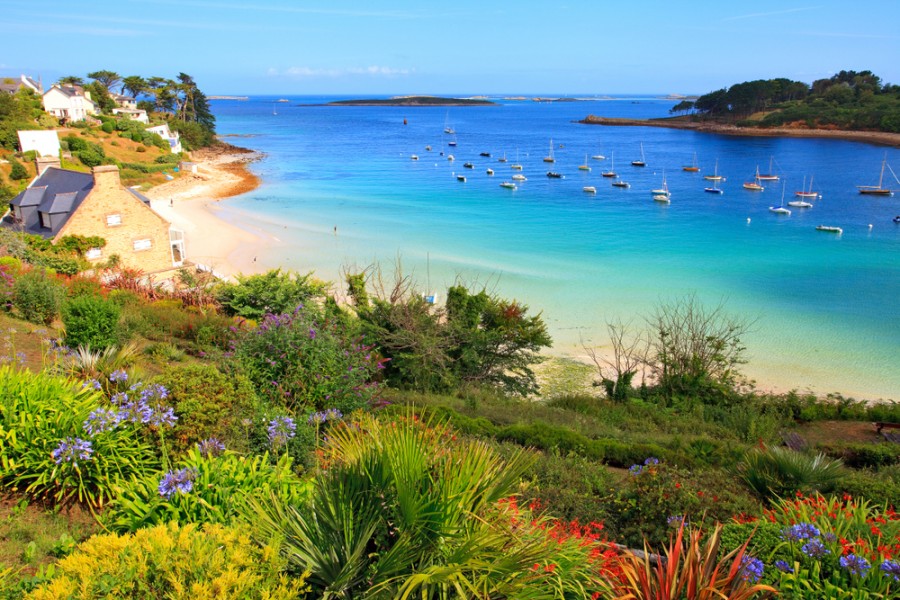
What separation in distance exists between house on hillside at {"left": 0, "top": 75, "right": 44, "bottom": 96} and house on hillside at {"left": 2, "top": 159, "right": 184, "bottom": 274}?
73032mm

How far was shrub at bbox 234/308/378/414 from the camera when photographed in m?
8.94

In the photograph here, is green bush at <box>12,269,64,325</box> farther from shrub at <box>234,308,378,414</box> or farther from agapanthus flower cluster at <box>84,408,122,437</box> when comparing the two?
agapanthus flower cluster at <box>84,408,122,437</box>

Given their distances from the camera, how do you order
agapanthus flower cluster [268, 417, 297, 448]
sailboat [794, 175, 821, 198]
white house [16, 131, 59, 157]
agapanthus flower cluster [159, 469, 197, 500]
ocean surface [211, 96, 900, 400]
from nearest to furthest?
agapanthus flower cluster [159, 469, 197, 500] < agapanthus flower cluster [268, 417, 297, 448] < ocean surface [211, 96, 900, 400] < white house [16, 131, 59, 157] < sailboat [794, 175, 821, 198]

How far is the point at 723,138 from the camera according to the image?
130 metres

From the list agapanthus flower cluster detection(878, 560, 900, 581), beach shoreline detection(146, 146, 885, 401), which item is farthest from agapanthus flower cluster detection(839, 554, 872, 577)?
beach shoreline detection(146, 146, 885, 401)

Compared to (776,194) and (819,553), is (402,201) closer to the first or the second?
(776,194)

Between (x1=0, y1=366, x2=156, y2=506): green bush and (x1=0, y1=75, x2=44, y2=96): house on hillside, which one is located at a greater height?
(x1=0, y1=75, x2=44, y2=96): house on hillside

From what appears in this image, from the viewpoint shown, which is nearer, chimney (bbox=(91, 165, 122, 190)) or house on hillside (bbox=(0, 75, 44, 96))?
chimney (bbox=(91, 165, 122, 190))

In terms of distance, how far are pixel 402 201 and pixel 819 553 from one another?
5729cm

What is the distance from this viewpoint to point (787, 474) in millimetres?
7621

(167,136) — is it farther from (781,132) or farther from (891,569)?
(781,132)

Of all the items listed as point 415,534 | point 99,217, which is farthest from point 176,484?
point 99,217

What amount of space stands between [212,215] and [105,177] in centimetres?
2308

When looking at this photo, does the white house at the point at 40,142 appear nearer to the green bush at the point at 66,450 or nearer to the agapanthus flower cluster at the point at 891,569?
the green bush at the point at 66,450
